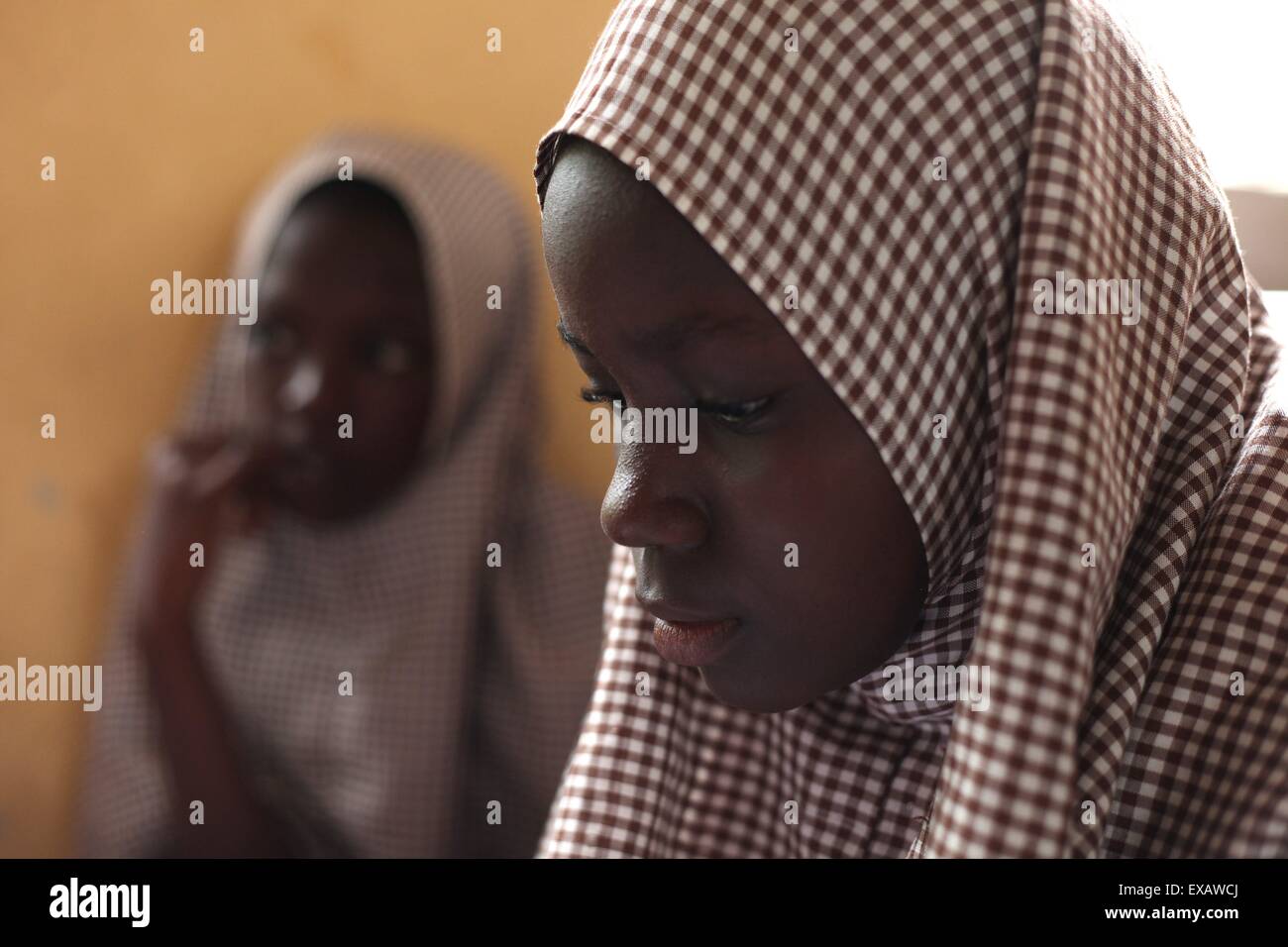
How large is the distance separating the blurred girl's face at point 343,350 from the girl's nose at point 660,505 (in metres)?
0.84

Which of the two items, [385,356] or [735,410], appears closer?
[735,410]

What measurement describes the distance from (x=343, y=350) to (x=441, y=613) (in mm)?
328

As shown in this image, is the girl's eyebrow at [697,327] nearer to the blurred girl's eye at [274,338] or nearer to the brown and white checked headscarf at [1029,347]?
the brown and white checked headscarf at [1029,347]

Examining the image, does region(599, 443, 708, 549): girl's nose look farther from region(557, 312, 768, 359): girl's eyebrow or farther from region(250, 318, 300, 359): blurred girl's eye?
region(250, 318, 300, 359): blurred girl's eye

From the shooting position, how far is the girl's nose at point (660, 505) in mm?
621

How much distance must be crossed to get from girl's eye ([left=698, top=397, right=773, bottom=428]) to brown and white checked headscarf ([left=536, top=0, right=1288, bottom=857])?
0.04m

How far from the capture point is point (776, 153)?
0.59m

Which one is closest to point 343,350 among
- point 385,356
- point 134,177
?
point 385,356

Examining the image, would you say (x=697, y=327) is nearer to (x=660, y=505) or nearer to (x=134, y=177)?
(x=660, y=505)

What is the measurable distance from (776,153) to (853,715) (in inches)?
15.4

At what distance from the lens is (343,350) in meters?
1.41

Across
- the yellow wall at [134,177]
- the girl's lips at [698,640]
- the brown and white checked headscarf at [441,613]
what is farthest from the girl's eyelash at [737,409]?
the yellow wall at [134,177]

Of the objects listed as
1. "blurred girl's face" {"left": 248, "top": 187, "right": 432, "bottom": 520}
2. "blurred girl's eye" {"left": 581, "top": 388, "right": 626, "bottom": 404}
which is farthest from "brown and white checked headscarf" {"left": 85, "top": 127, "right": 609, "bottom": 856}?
"blurred girl's eye" {"left": 581, "top": 388, "right": 626, "bottom": 404}

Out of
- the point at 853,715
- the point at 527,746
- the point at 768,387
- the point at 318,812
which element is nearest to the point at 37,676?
the point at 318,812
